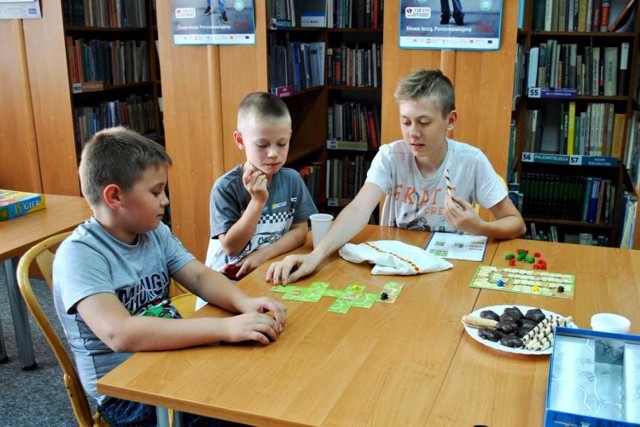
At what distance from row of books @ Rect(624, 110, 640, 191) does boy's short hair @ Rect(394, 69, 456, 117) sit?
154 centimetres

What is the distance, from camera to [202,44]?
10.4 feet

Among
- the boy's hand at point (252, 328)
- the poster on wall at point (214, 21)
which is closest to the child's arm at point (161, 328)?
the boy's hand at point (252, 328)

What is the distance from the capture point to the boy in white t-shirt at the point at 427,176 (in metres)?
2.10

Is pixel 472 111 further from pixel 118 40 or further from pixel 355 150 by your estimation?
pixel 118 40

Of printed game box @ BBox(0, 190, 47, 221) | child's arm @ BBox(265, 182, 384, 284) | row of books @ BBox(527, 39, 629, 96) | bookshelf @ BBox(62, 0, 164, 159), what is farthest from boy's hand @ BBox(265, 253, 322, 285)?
row of books @ BBox(527, 39, 629, 96)

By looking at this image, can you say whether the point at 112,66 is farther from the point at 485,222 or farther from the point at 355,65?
the point at 485,222

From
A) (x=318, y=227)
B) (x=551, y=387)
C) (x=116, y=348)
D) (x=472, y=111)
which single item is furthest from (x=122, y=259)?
(x=472, y=111)

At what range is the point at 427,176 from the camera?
2.27 m

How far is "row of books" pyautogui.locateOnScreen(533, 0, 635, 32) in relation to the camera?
3742mm

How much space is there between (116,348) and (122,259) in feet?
0.89

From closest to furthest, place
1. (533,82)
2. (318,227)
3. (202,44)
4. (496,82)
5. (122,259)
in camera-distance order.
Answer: (122,259)
(318,227)
(496,82)
(202,44)
(533,82)

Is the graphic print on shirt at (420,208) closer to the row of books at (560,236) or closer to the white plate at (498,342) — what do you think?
the white plate at (498,342)

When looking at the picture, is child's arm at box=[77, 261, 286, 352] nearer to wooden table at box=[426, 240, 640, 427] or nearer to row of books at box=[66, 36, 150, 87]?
wooden table at box=[426, 240, 640, 427]

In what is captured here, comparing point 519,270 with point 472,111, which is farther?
point 472,111
